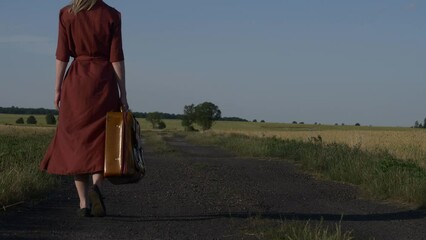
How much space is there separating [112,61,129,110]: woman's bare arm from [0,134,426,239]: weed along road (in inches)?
Answer: 47.0

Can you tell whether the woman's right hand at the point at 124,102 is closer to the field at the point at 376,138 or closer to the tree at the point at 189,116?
the field at the point at 376,138

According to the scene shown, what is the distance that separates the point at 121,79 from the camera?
607 centimetres

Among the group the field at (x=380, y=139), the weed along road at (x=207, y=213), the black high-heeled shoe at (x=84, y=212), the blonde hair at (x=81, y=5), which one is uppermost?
the blonde hair at (x=81, y=5)

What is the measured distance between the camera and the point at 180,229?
5965mm

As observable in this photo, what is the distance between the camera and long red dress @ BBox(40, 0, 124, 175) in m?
5.94

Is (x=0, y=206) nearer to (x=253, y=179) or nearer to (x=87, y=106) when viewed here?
(x=87, y=106)

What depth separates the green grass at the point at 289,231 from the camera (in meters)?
5.08

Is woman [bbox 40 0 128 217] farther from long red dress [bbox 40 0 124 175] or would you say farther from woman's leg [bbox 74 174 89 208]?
woman's leg [bbox 74 174 89 208]

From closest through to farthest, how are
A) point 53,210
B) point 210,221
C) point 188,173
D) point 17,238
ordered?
1. point 17,238
2. point 210,221
3. point 53,210
4. point 188,173

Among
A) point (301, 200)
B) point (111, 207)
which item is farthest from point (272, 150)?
point (111, 207)

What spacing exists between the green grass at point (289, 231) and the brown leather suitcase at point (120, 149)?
1213 millimetres

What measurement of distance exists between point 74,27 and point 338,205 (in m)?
4.38

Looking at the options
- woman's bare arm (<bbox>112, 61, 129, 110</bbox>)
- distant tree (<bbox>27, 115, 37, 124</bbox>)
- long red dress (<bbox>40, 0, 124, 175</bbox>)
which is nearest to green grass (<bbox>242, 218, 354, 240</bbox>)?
long red dress (<bbox>40, 0, 124, 175</bbox>)

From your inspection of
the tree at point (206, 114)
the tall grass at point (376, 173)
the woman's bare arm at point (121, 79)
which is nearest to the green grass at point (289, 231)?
the woman's bare arm at point (121, 79)
